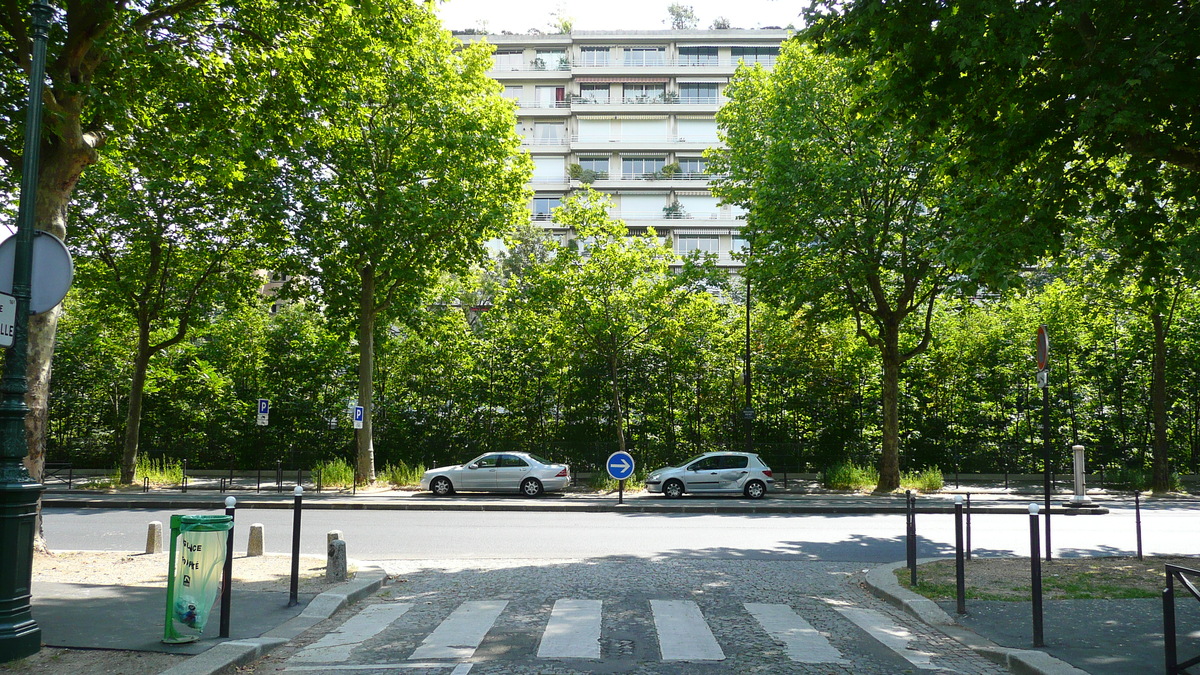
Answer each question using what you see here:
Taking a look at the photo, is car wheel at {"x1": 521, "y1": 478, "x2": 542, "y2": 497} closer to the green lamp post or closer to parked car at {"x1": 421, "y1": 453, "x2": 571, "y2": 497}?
parked car at {"x1": 421, "y1": 453, "x2": 571, "y2": 497}

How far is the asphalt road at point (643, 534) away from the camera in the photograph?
12.5m

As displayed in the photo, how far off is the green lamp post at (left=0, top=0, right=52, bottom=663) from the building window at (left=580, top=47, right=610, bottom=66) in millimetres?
58903

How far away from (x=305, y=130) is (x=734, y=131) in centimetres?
1478

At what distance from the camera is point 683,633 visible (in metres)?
6.96

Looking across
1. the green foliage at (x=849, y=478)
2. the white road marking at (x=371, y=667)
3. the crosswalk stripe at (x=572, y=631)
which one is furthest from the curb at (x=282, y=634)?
the green foliage at (x=849, y=478)

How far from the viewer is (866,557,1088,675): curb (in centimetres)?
585

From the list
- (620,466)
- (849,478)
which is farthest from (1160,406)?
(620,466)

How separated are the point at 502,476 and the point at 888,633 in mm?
17639

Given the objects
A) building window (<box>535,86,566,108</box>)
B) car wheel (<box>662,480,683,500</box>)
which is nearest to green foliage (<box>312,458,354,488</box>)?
car wheel (<box>662,480,683,500</box>)

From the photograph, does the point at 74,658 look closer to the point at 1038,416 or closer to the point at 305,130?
the point at 305,130

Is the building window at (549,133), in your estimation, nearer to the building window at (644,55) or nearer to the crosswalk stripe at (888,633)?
the building window at (644,55)

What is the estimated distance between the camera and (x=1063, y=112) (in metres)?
9.81

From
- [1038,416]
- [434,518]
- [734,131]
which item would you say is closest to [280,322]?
[434,518]

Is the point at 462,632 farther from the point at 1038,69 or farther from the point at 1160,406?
the point at 1160,406
